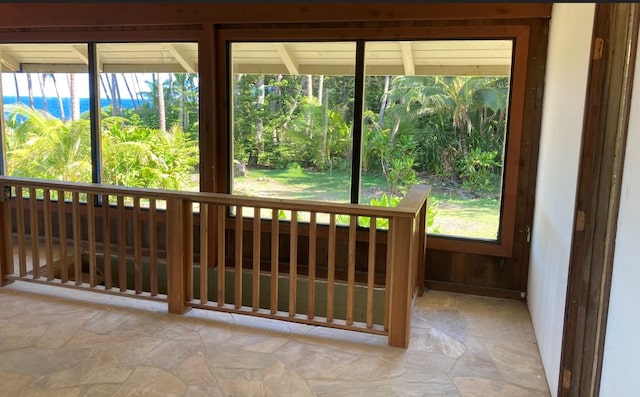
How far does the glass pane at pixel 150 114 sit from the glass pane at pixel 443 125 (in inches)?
66.4

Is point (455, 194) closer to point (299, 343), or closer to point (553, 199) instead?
point (553, 199)

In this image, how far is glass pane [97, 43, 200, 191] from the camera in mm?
4543

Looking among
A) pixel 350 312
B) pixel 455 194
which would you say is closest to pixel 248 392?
pixel 350 312

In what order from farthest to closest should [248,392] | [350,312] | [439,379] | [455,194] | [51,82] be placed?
[51,82] → [455,194] → [350,312] → [439,379] → [248,392]

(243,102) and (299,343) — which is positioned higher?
(243,102)

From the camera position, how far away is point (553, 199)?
9.37 feet

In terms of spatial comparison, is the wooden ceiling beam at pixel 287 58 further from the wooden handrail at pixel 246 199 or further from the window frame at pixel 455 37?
the wooden handrail at pixel 246 199

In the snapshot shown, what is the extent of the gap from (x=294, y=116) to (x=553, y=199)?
7.37ft

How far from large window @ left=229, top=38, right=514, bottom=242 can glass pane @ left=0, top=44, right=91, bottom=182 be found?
5.49 feet

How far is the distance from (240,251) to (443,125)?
188 centimetres

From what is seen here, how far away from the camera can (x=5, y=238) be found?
147 inches

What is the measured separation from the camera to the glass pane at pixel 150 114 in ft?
14.9

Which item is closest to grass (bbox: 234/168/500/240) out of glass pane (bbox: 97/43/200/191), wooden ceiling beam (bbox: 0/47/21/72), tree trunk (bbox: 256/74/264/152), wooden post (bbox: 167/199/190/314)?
tree trunk (bbox: 256/74/264/152)

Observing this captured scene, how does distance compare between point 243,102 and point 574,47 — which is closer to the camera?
point 574,47
